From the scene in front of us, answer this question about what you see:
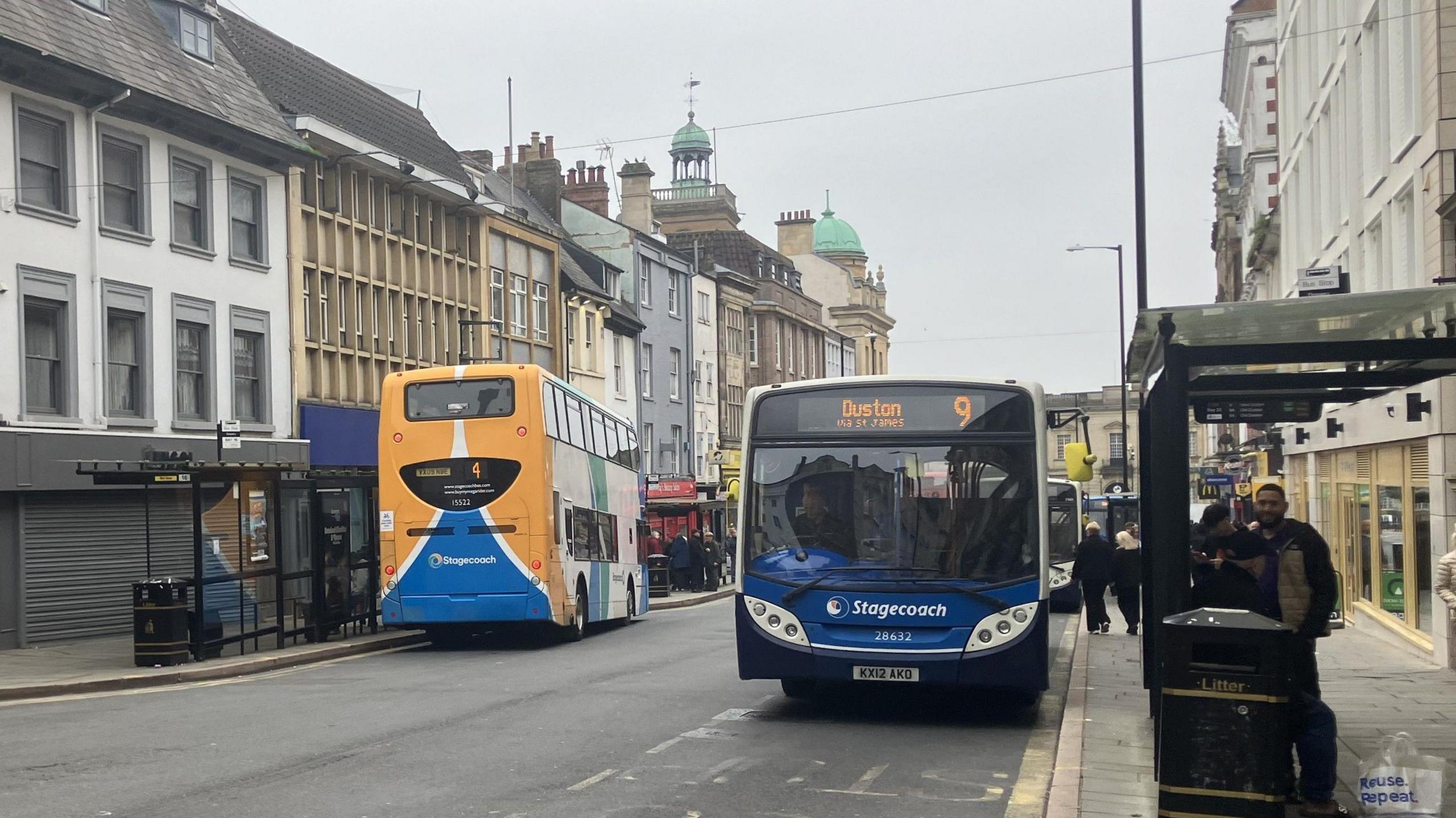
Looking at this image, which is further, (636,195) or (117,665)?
(636,195)

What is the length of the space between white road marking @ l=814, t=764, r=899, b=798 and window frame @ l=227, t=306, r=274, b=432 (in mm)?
23196

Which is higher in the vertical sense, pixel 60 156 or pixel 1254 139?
pixel 1254 139

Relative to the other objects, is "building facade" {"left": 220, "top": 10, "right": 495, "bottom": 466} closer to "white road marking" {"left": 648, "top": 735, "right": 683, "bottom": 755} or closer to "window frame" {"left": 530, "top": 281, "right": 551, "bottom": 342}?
"window frame" {"left": 530, "top": 281, "right": 551, "bottom": 342}

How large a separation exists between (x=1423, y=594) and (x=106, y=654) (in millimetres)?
17415

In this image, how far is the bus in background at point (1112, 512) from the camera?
133ft

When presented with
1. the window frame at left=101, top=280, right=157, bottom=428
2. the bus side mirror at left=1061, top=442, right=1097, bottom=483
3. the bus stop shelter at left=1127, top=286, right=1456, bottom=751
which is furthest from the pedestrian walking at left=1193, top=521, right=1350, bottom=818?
the window frame at left=101, top=280, right=157, bottom=428

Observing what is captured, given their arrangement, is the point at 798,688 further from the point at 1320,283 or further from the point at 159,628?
the point at 159,628

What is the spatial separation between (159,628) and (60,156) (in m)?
10.2

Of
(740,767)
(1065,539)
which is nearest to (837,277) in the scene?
(1065,539)

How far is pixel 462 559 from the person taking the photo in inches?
866

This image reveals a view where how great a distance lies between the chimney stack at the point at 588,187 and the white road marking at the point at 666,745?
52676 mm

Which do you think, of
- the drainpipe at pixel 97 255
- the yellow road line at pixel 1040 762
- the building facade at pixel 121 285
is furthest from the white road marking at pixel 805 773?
the drainpipe at pixel 97 255

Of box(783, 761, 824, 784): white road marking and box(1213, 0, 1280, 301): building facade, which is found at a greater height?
box(1213, 0, 1280, 301): building facade

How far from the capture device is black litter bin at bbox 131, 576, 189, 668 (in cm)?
1923
